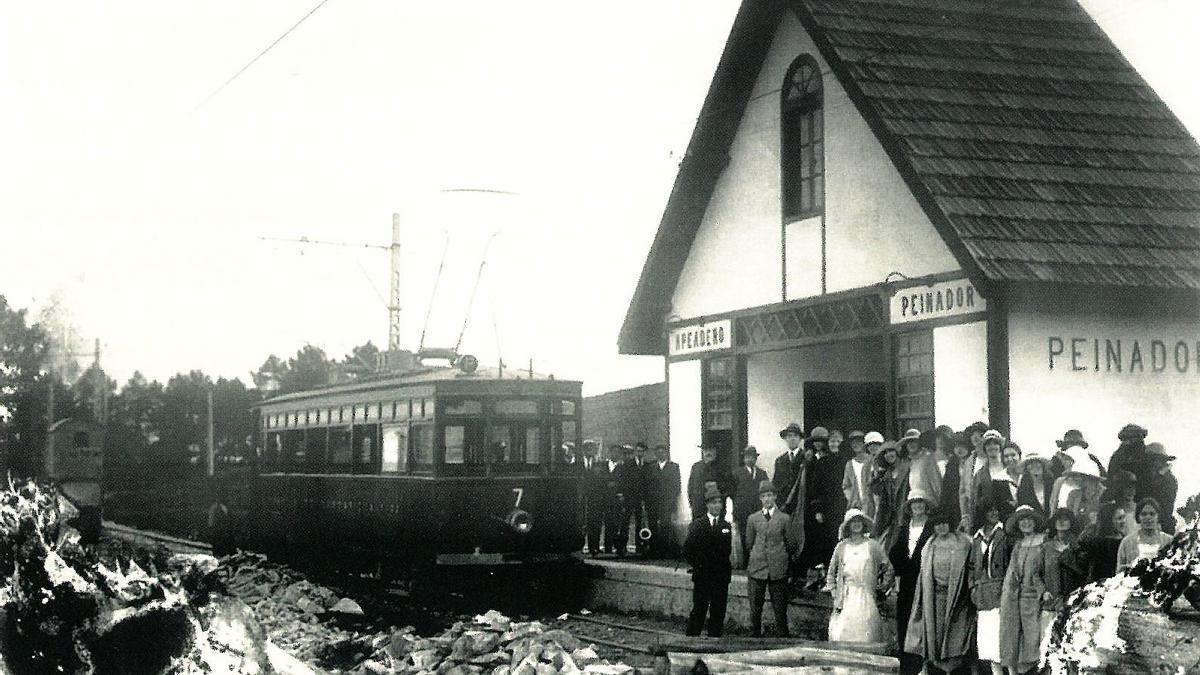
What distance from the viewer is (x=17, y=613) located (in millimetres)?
7355

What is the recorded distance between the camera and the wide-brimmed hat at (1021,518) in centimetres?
942

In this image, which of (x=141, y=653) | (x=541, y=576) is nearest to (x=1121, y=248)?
(x=541, y=576)

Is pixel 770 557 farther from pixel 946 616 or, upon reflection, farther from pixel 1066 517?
pixel 1066 517

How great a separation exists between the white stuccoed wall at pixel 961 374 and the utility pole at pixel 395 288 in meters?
16.1

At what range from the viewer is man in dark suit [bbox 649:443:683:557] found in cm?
1733

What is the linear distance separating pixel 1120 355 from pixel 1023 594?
4426 mm

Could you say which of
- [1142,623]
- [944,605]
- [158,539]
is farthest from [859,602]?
[158,539]

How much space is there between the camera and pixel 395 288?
93.7 ft

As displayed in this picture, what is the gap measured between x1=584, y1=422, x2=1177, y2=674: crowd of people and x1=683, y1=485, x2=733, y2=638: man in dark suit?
0.01m

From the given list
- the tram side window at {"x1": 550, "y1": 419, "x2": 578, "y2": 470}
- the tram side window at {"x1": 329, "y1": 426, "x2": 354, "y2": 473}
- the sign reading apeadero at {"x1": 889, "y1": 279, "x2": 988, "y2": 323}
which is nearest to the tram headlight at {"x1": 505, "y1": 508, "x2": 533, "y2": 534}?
the tram side window at {"x1": 550, "y1": 419, "x2": 578, "y2": 470}

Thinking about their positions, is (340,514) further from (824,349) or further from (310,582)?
(824,349)

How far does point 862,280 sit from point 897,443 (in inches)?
132

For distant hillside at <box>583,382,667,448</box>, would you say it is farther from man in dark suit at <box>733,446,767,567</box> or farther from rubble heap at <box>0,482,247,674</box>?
rubble heap at <box>0,482,247,674</box>

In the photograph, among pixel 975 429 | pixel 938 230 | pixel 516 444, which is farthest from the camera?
pixel 516 444
